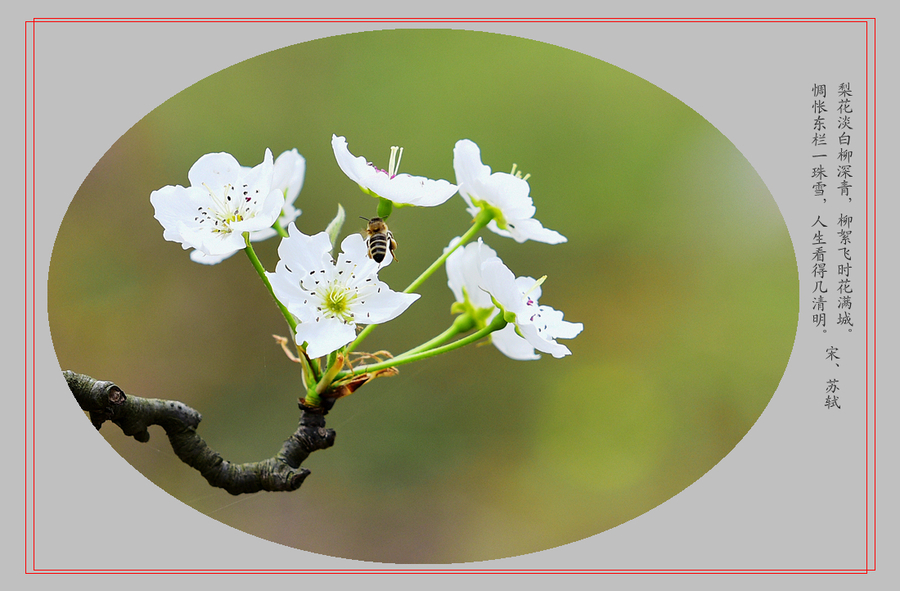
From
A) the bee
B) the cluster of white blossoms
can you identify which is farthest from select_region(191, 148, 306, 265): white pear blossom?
the bee

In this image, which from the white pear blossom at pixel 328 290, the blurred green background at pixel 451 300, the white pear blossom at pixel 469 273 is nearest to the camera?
the white pear blossom at pixel 328 290

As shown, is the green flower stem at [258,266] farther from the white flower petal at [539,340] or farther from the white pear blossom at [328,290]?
the white flower petal at [539,340]

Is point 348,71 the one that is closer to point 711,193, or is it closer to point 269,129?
point 269,129

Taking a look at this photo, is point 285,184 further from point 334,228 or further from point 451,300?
point 451,300

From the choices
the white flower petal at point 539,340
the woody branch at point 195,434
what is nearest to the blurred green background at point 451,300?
the woody branch at point 195,434

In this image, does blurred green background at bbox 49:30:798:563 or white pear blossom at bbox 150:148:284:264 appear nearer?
white pear blossom at bbox 150:148:284:264

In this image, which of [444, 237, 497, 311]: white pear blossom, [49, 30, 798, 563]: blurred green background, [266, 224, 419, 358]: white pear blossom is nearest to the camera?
[266, 224, 419, 358]: white pear blossom

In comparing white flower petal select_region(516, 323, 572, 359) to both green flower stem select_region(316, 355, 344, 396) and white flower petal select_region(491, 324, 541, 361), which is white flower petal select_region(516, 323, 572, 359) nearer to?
white flower petal select_region(491, 324, 541, 361)
